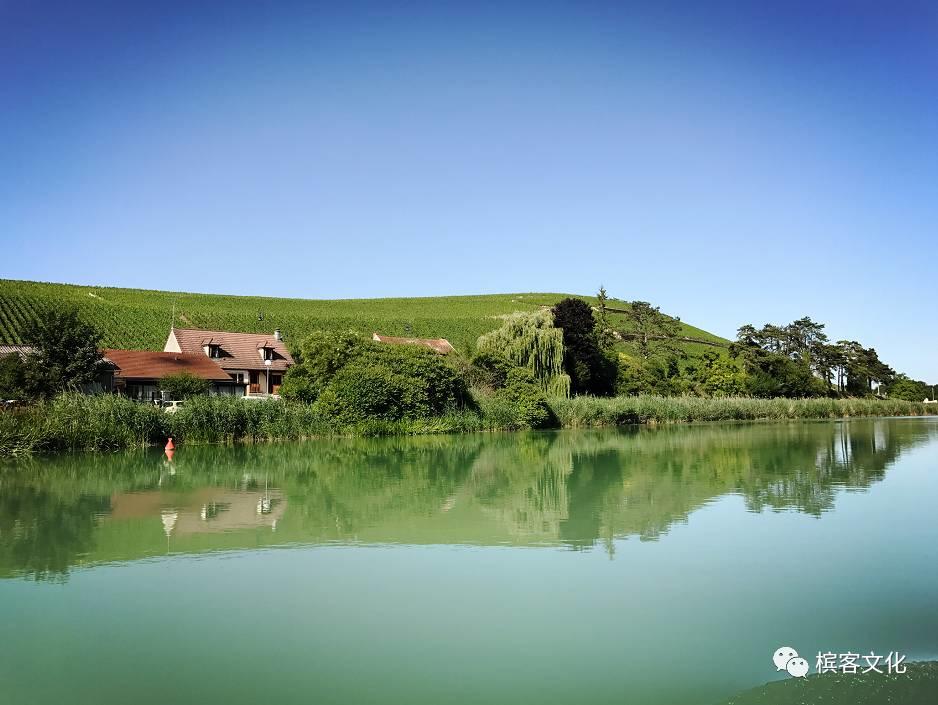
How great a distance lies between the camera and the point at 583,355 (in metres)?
52.6

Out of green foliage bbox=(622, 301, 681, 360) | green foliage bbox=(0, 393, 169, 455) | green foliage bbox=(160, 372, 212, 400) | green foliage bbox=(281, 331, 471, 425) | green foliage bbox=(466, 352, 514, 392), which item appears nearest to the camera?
green foliage bbox=(0, 393, 169, 455)

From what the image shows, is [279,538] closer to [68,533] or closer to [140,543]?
[140,543]

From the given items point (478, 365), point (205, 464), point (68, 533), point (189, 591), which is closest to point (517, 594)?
point (189, 591)

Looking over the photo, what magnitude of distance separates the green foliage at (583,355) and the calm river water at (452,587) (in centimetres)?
3426

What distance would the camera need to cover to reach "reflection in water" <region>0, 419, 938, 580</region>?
422 inches

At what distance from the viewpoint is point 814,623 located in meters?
6.62

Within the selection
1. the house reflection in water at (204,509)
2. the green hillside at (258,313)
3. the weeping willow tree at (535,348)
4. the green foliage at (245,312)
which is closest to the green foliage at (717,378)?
the weeping willow tree at (535,348)

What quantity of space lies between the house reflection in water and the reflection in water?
3cm

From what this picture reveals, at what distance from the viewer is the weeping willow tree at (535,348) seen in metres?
43.2

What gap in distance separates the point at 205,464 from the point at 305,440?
900 centimetres

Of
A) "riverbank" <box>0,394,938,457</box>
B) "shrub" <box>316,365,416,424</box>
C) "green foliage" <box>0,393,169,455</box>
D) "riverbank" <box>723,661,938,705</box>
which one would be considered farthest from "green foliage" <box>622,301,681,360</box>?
"riverbank" <box>723,661,938,705</box>

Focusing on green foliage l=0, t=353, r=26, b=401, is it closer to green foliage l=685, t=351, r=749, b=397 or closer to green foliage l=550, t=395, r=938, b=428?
green foliage l=550, t=395, r=938, b=428

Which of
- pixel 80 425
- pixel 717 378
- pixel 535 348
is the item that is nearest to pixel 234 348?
pixel 535 348

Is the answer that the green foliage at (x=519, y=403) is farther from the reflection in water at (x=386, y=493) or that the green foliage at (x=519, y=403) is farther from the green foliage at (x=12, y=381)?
the green foliage at (x=12, y=381)
